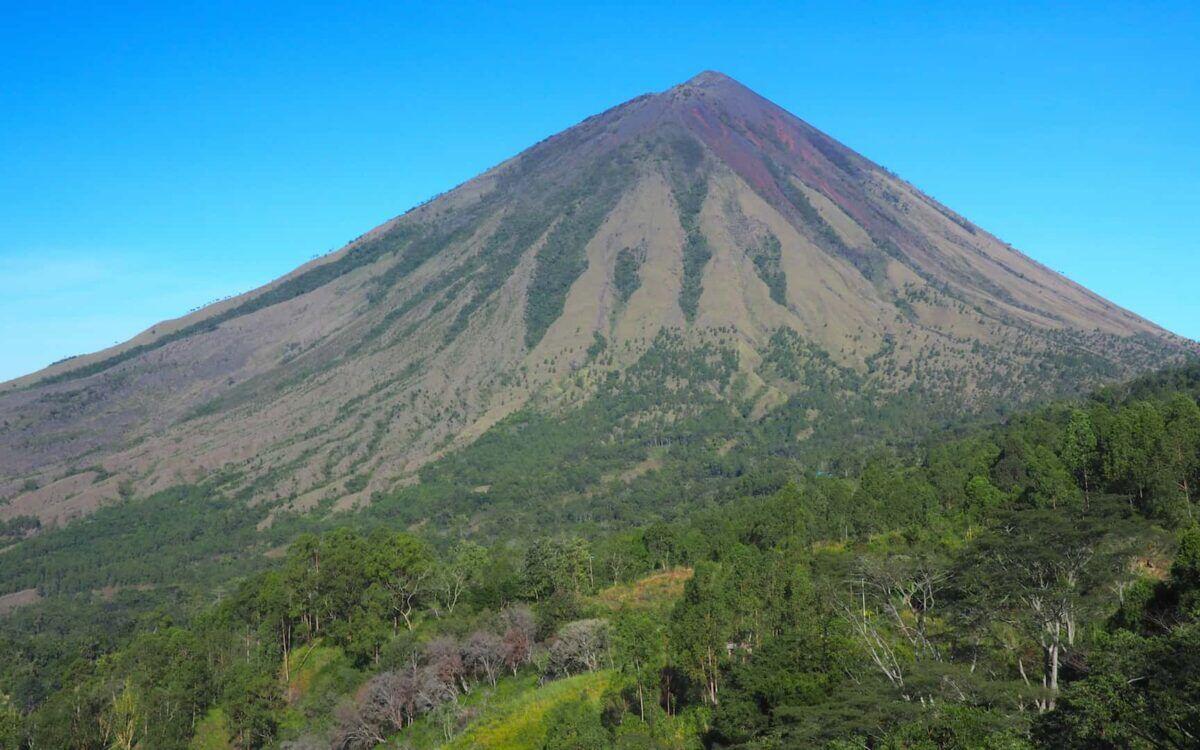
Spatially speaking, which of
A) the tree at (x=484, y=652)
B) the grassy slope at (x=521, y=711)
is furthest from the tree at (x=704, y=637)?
the tree at (x=484, y=652)

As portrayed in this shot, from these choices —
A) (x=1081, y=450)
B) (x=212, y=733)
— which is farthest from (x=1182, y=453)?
(x=212, y=733)

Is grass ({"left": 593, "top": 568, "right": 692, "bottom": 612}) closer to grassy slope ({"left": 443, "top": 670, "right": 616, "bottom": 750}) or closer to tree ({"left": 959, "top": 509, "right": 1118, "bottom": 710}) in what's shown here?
grassy slope ({"left": 443, "top": 670, "right": 616, "bottom": 750})

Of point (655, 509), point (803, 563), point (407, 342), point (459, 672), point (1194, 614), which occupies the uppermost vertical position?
point (407, 342)

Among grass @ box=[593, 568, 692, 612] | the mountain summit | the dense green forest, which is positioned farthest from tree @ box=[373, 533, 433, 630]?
the mountain summit

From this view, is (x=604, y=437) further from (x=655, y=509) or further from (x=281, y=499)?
(x=281, y=499)

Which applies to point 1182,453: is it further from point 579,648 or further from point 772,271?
point 772,271

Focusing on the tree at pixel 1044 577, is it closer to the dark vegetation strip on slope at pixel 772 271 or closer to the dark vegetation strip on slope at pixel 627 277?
the dark vegetation strip on slope at pixel 772 271

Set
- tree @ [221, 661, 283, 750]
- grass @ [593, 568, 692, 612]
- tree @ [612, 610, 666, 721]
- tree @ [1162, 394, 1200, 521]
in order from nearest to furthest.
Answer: tree @ [612, 610, 666, 721] → tree @ [221, 661, 283, 750] → tree @ [1162, 394, 1200, 521] → grass @ [593, 568, 692, 612]

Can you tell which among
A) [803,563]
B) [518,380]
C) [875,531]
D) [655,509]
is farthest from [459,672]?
[518,380]
